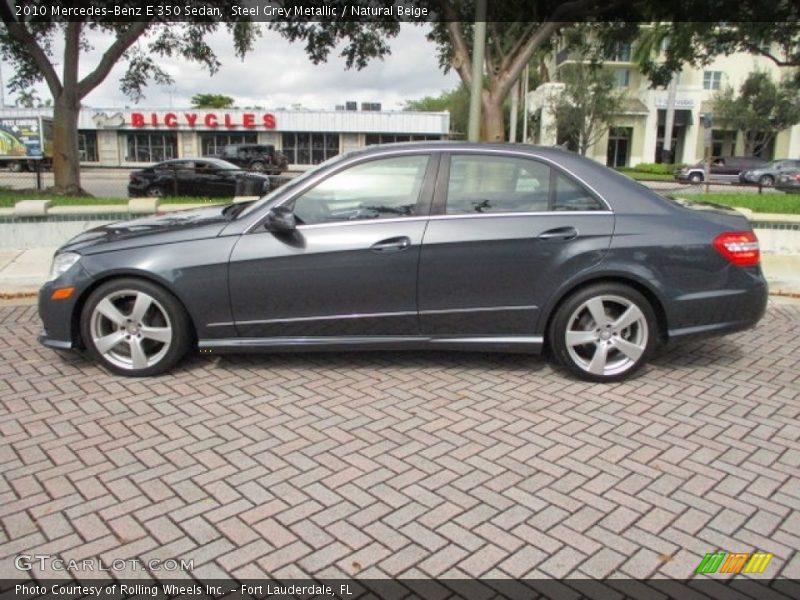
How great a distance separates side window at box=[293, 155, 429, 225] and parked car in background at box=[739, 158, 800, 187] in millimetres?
32971

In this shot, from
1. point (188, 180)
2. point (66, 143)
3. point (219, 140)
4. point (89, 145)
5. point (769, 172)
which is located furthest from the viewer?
point (219, 140)

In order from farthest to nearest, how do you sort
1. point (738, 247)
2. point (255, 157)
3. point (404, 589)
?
point (255, 157) → point (738, 247) → point (404, 589)

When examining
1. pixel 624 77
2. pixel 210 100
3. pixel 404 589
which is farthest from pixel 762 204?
pixel 210 100

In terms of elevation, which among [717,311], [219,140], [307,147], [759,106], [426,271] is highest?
[759,106]

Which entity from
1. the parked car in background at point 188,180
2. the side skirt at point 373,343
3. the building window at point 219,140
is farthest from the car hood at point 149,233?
the building window at point 219,140

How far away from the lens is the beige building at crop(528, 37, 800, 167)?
51.0 meters

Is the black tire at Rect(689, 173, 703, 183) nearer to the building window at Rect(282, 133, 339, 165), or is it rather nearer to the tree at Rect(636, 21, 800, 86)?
the tree at Rect(636, 21, 800, 86)

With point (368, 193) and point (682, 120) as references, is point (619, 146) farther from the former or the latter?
point (368, 193)

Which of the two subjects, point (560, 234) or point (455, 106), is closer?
point (560, 234)

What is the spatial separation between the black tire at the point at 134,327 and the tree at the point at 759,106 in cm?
4832

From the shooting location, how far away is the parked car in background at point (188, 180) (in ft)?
60.2

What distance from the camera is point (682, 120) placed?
52.6 metres

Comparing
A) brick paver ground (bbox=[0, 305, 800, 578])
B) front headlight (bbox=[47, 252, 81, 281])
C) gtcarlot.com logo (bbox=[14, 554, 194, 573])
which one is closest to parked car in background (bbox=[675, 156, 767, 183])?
brick paver ground (bbox=[0, 305, 800, 578])

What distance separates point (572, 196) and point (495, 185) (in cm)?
53
